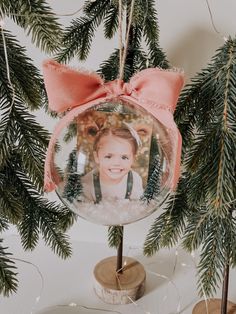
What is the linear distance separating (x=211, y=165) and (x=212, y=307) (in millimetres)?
364

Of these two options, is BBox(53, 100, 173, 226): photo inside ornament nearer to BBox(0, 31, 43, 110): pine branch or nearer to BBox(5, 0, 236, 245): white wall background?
BBox(0, 31, 43, 110): pine branch

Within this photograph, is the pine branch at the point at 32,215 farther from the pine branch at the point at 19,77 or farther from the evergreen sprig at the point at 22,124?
the pine branch at the point at 19,77

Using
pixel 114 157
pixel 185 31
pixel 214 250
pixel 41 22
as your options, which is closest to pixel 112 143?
pixel 114 157

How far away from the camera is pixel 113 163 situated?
1.87 ft

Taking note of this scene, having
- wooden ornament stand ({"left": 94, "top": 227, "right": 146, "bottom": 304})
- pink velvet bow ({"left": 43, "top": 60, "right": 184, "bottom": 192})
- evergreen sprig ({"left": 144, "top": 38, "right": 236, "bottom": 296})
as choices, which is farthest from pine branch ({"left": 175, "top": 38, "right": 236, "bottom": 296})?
wooden ornament stand ({"left": 94, "top": 227, "right": 146, "bottom": 304})

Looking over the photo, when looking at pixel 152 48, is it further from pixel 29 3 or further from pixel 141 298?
pixel 141 298

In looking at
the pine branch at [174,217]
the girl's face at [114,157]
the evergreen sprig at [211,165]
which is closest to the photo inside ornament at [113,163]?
the girl's face at [114,157]

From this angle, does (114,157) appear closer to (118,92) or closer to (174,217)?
(118,92)

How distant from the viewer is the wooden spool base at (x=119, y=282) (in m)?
0.96

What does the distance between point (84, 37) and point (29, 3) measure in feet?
0.81

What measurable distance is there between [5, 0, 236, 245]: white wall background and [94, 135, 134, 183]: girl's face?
443 mm

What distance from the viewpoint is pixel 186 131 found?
0.77 m

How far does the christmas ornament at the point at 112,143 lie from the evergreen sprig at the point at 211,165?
0.10 m

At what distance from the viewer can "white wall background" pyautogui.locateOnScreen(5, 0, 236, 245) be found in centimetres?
92
